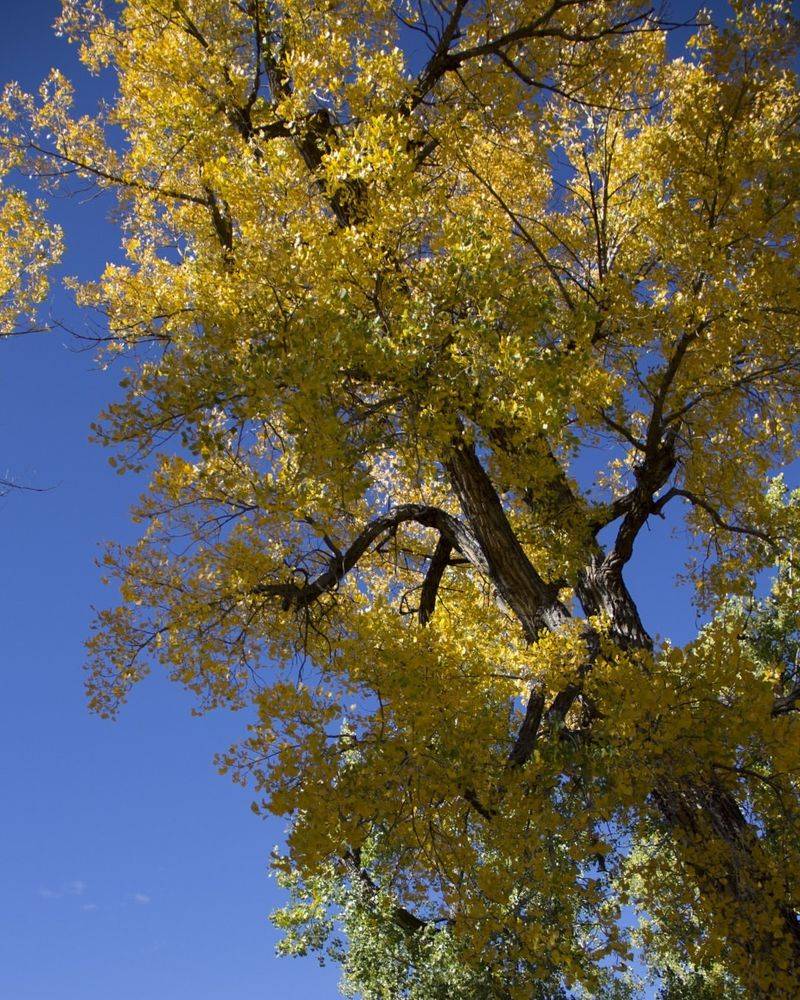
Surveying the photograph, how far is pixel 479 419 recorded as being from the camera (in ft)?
19.4

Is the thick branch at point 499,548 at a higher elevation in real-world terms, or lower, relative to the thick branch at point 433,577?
lower

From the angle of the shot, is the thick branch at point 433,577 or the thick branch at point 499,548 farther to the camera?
the thick branch at point 433,577

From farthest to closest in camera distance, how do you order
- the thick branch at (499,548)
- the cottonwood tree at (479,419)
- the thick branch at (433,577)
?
the thick branch at (433,577) → the thick branch at (499,548) → the cottonwood tree at (479,419)

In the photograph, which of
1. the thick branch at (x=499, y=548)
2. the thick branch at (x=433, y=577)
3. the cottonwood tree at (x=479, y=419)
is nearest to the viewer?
the cottonwood tree at (x=479, y=419)

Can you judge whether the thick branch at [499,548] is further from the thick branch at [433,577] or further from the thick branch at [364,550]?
the thick branch at [433,577]

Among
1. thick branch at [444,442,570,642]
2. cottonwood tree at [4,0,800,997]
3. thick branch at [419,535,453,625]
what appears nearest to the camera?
cottonwood tree at [4,0,800,997]

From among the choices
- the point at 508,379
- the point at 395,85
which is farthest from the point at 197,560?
the point at 395,85

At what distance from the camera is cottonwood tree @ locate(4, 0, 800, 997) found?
5.20 metres

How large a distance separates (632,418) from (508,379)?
3.95m

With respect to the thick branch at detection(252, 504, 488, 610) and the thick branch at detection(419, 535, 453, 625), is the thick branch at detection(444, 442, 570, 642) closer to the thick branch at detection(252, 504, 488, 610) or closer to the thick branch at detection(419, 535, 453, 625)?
the thick branch at detection(252, 504, 488, 610)

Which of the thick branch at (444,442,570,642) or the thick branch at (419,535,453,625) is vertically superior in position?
the thick branch at (419,535,453,625)

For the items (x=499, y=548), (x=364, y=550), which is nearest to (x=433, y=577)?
(x=364, y=550)

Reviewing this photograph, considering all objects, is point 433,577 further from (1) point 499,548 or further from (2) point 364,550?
(1) point 499,548

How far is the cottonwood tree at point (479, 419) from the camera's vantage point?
17.0 ft
